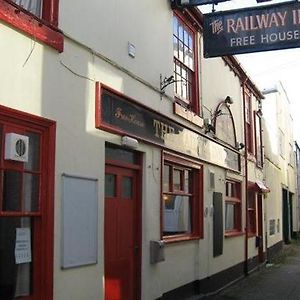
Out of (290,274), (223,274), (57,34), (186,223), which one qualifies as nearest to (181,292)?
(186,223)

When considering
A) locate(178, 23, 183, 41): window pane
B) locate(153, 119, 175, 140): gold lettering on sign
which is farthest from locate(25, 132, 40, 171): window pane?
locate(178, 23, 183, 41): window pane

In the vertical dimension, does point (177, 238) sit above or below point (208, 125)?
below

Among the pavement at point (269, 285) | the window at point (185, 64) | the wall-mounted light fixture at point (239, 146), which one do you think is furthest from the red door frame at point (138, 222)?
the wall-mounted light fixture at point (239, 146)

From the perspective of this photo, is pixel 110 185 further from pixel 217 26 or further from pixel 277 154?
pixel 277 154

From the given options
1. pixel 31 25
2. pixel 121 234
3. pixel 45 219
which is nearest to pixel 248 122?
pixel 121 234

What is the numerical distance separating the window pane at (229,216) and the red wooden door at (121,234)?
18.8ft

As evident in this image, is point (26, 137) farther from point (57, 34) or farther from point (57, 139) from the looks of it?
point (57, 34)

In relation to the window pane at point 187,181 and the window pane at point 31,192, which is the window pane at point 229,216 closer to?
the window pane at point 187,181

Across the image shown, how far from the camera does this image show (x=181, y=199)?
1038cm

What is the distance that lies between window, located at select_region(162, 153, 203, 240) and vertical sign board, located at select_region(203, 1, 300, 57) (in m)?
2.07

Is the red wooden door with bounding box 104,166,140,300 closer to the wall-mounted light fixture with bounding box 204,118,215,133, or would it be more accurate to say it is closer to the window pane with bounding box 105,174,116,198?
the window pane with bounding box 105,174,116,198

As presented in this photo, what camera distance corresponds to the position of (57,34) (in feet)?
20.3

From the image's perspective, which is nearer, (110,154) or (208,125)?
(110,154)

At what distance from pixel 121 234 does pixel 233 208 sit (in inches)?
282
